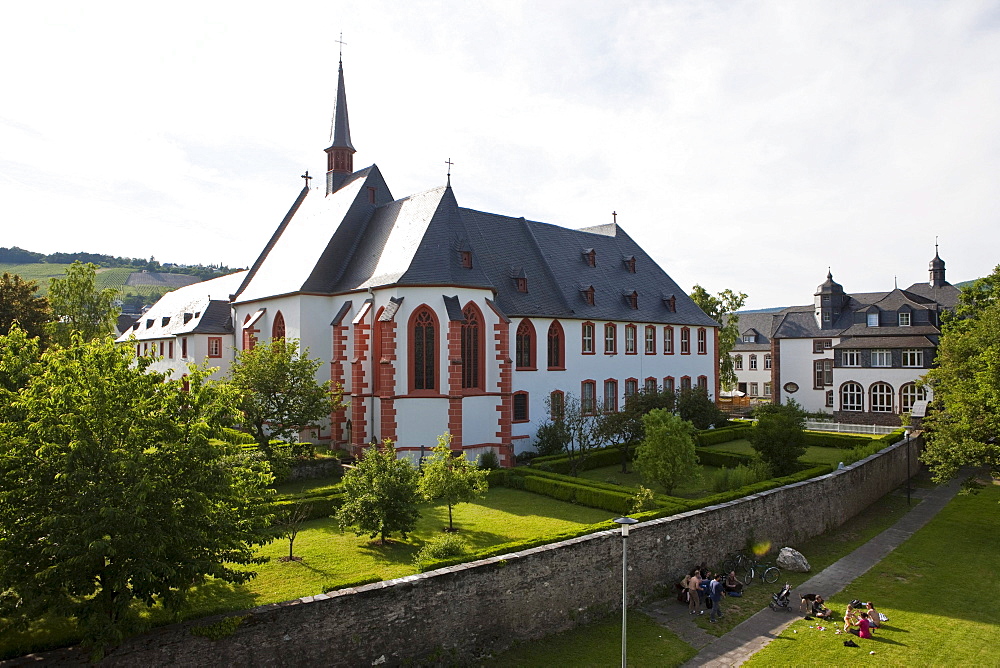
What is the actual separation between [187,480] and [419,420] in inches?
706

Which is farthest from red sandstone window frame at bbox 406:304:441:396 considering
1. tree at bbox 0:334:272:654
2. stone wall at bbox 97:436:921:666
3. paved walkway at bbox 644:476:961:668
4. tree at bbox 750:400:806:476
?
tree at bbox 0:334:272:654

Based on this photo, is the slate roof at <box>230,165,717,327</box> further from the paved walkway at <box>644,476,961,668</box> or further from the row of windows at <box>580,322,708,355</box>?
the paved walkway at <box>644,476,961,668</box>

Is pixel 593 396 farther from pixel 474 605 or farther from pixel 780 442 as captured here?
pixel 474 605

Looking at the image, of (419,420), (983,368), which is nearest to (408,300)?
(419,420)

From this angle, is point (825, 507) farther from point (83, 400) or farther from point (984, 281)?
point (984, 281)

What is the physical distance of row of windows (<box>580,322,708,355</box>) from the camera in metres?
38.3

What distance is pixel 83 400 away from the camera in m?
10.1

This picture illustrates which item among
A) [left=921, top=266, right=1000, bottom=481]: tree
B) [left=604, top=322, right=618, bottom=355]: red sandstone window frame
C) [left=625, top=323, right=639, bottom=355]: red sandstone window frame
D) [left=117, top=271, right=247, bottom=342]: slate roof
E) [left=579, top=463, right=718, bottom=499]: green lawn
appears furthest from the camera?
[left=117, top=271, right=247, bottom=342]: slate roof

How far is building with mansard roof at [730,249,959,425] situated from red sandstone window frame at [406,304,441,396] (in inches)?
1406

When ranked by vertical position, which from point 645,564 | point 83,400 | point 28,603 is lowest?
point 645,564

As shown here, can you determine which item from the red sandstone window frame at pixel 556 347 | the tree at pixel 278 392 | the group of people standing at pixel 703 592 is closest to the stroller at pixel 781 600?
the group of people standing at pixel 703 592

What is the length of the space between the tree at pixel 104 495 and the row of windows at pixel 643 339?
29.0m

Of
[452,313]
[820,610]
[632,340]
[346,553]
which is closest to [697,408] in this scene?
[632,340]

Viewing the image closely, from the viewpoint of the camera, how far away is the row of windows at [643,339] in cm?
3834
